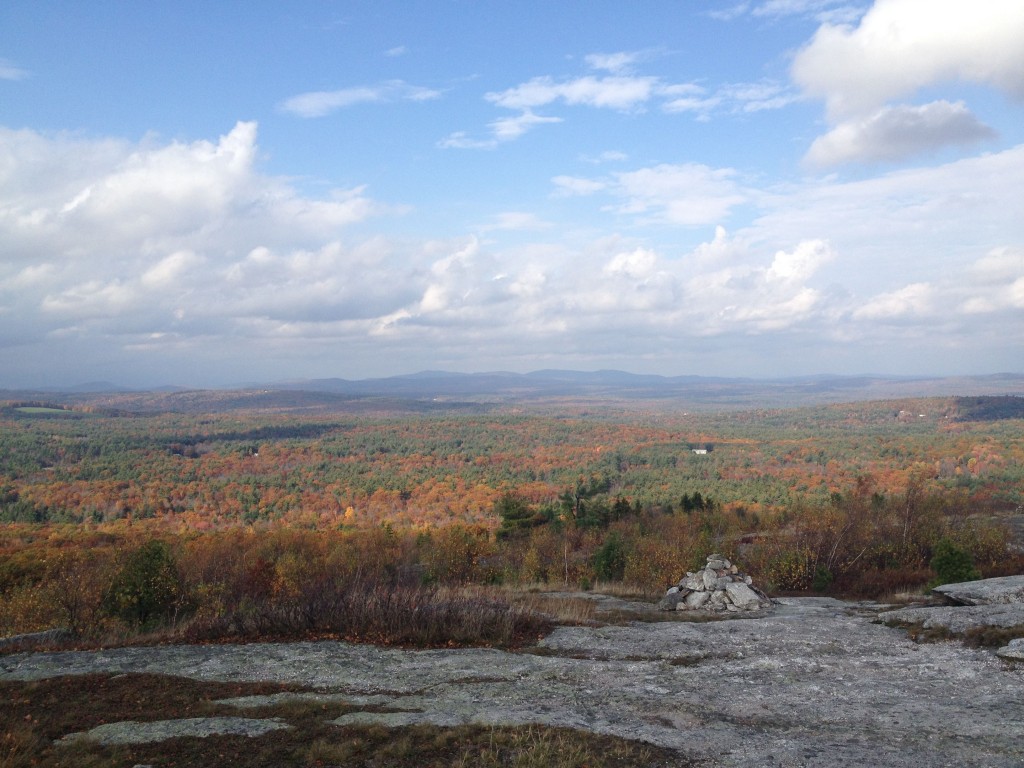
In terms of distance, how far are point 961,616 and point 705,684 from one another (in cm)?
880

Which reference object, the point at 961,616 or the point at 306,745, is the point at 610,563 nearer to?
the point at 961,616

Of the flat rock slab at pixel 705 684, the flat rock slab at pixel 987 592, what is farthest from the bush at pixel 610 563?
the flat rock slab at pixel 705 684

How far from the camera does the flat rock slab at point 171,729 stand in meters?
9.50

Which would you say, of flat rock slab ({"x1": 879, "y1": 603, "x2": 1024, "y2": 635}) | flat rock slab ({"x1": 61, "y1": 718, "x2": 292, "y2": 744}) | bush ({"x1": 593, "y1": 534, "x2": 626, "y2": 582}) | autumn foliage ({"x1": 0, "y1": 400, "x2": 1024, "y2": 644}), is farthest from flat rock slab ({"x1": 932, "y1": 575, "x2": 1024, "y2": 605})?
bush ({"x1": 593, "y1": 534, "x2": 626, "y2": 582})

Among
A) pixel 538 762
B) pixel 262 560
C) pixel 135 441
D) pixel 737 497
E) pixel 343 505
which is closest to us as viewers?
pixel 538 762

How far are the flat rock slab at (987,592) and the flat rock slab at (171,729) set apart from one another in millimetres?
19610

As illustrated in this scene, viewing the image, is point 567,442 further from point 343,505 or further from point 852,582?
point 852,582

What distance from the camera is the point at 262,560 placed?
57594 mm

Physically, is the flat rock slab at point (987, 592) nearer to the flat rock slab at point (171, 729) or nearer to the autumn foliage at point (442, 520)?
the autumn foliage at point (442, 520)

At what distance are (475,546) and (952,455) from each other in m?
114

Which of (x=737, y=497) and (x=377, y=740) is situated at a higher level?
(x=377, y=740)

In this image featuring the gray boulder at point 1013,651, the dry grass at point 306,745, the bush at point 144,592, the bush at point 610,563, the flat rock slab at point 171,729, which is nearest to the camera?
the dry grass at point 306,745

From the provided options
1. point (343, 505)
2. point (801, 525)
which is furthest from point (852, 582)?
point (343, 505)

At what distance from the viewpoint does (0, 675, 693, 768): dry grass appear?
848cm
